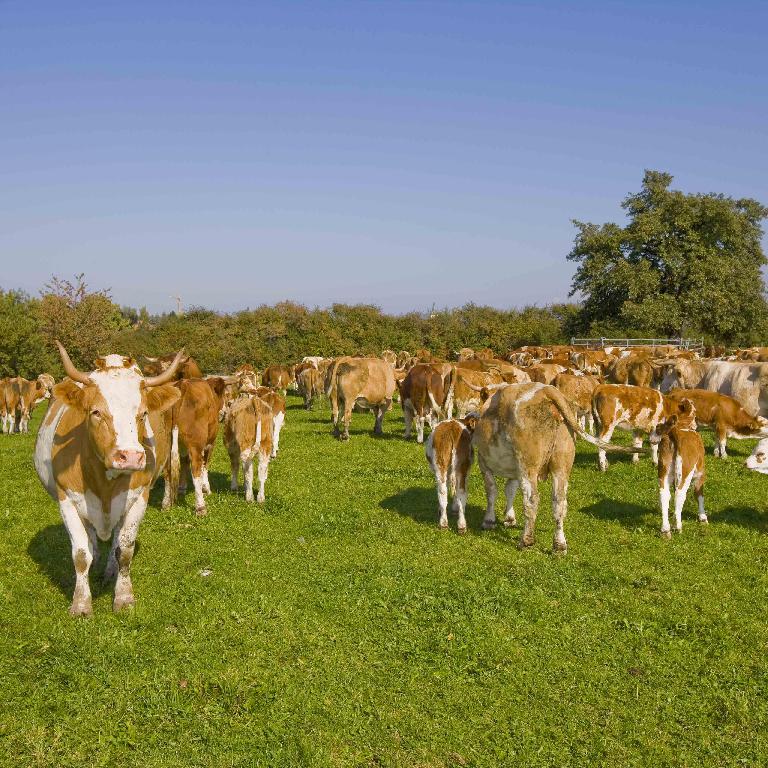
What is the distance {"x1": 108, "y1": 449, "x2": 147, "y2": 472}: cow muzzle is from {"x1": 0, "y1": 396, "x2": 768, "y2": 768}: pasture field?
5.65 ft

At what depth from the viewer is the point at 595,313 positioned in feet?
168

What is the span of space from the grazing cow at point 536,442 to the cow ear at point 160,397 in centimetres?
432

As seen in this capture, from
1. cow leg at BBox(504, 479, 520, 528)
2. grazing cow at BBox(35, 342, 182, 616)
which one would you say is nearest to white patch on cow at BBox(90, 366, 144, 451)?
grazing cow at BBox(35, 342, 182, 616)

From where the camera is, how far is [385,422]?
2156 centimetres

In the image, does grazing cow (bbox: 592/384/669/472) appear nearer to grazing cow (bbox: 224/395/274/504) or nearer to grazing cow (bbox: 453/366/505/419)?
grazing cow (bbox: 453/366/505/419)

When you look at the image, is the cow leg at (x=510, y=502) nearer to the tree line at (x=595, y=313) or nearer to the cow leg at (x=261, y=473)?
the cow leg at (x=261, y=473)

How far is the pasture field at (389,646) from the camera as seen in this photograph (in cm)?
475

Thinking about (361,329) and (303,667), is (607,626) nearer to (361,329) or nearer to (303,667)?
(303,667)

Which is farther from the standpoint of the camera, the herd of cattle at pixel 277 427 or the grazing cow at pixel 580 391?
the grazing cow at pixel 580 391

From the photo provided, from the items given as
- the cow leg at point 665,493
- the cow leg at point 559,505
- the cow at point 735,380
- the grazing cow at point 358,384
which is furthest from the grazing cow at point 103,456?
the cow at point 735,380

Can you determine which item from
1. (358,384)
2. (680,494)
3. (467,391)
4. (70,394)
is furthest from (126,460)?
(467,391)

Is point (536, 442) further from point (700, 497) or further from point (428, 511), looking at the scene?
point (700, 497)

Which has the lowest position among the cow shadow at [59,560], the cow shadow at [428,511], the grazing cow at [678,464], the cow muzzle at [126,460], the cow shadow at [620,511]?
the cow shadow at [59,560]

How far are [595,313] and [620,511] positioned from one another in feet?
142
